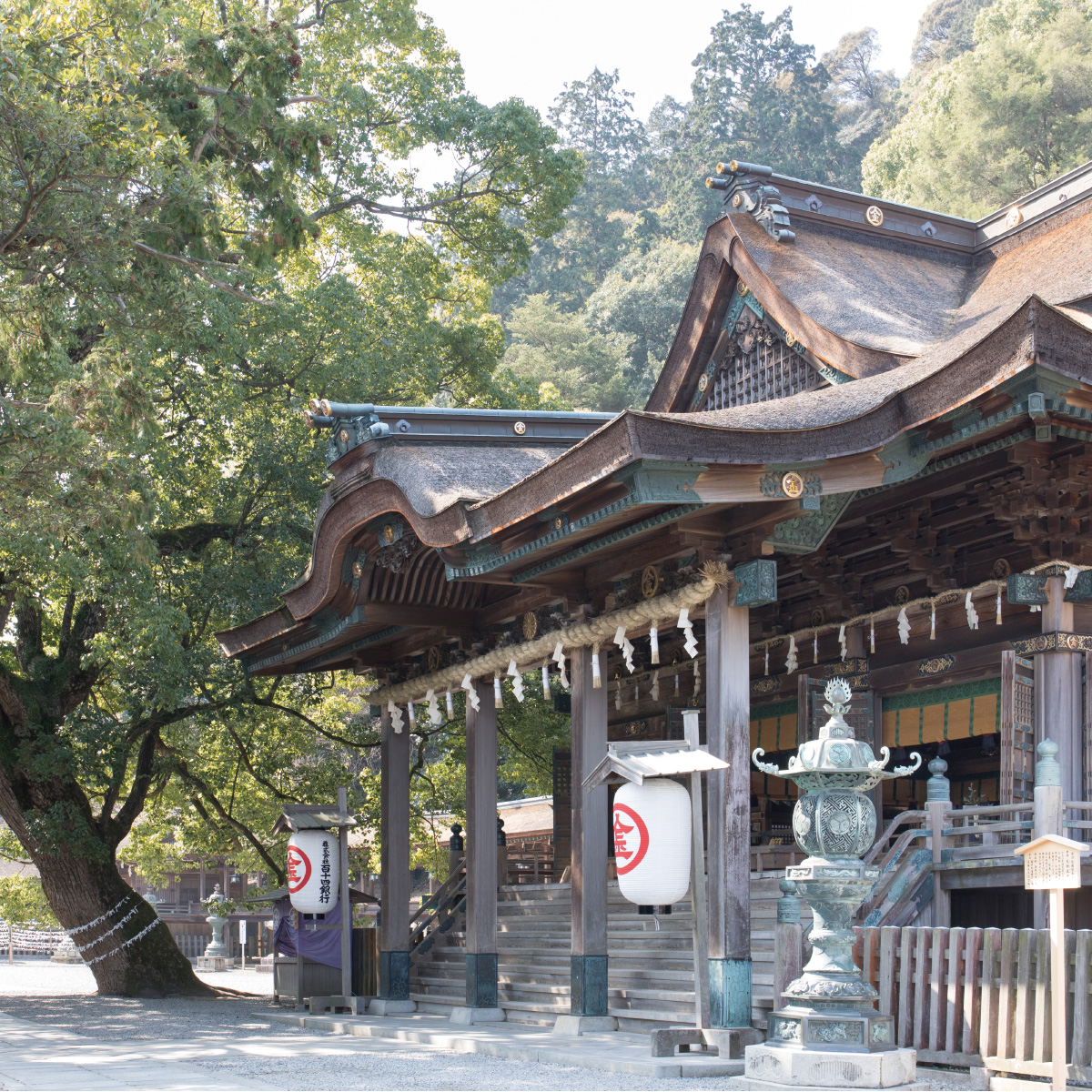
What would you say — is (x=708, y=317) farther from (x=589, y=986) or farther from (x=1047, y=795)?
(x=589, y=986)

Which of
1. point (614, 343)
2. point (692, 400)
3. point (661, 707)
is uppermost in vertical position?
point (614, 343)

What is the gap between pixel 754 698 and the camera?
1405cm

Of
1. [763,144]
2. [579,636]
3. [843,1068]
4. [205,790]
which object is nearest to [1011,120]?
[763,144]

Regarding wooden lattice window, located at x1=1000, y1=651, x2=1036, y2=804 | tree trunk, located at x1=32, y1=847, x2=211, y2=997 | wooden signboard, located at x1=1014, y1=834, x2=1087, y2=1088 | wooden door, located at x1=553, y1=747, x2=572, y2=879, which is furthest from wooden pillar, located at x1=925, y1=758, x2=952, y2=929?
tree trunk, located at x1=32, y1=847, x2=211, y2=997

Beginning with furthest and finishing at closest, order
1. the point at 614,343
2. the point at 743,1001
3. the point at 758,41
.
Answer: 1. the point at 758,41
2. the point at 614,343
3. the point at 743,1001

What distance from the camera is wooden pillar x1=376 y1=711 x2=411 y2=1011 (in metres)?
13.6

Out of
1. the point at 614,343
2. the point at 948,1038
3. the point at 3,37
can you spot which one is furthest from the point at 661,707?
the point at 614,343

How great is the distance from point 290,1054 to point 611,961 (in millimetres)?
2771

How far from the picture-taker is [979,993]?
755cm

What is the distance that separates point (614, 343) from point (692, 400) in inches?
1480

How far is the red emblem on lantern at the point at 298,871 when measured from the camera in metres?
13.2

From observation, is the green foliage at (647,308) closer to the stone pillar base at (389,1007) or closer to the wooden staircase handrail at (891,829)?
the stone pillar base at (389,1007)

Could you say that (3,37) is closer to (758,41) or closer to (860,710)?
(860,710)

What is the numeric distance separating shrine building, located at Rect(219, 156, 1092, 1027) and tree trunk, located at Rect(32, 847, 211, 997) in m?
3.50
